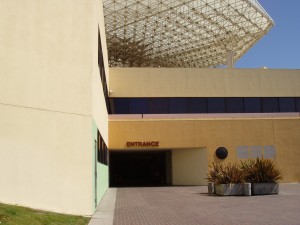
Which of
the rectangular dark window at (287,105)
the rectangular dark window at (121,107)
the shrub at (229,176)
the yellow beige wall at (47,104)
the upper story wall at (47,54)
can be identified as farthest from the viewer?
the rectangular dark window at (287,105)

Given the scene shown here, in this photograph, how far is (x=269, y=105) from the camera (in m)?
39.5

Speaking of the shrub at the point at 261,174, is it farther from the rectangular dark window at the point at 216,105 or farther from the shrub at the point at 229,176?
the rectangular dark window at the point at 216,105

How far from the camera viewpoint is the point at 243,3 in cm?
4978

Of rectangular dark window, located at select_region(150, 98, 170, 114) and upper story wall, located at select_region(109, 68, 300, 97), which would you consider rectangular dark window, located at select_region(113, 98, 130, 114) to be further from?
rectangular dark window, located at select_region(150, 98, 170, 114)

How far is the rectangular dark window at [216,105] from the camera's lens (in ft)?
125

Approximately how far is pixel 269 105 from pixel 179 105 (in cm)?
905

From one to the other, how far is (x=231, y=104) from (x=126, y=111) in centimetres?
1002

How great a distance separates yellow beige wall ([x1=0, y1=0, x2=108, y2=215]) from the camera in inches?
465

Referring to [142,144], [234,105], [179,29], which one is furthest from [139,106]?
[179,29]

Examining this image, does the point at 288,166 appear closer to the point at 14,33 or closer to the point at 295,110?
the point at 295,110

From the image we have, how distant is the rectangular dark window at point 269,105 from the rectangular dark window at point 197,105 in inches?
236

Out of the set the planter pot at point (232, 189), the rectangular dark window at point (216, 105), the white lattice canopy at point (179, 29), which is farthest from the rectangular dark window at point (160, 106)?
the planter pot at point (232, 189)

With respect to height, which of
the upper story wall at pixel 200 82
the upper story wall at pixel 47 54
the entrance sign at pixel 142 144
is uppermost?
the upper story wall at pixel 200 82

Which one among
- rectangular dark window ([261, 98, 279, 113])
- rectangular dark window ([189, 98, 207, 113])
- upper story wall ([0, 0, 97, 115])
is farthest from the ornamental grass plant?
rectangular dark window ([261, 98, 279, 113])
